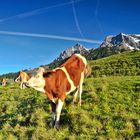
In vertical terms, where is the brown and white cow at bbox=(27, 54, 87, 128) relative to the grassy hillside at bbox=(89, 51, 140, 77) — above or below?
below

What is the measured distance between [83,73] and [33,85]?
5.26 meters

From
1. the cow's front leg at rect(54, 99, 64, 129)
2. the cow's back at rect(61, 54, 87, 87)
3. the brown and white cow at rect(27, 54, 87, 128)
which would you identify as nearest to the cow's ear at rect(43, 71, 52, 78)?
the brown and white cow at rect(27, 54, 87, 128)

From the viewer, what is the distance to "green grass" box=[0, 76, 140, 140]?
14.6 m

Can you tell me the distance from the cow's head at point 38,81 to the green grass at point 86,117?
2.48 meters

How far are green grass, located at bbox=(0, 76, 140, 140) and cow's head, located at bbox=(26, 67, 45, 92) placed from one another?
8.15 feet

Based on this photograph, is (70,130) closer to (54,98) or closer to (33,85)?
(54,98)

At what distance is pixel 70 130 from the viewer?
15328mm

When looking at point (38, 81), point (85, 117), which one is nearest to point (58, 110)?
point (85, 117)

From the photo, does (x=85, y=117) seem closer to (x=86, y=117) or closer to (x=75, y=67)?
(x=86, y=117)

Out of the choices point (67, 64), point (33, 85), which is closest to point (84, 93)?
point (67, 64)

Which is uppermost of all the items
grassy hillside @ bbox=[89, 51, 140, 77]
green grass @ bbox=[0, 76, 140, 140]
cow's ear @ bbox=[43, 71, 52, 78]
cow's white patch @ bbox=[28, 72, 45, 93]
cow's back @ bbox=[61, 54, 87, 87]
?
grassy hillside @ bbox=[89, 51, 140, 77]

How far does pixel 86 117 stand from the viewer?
639 inches

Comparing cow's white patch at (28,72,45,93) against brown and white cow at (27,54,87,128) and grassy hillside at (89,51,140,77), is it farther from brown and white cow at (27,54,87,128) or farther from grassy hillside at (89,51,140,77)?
grassy hillside at (89,51,140,77)

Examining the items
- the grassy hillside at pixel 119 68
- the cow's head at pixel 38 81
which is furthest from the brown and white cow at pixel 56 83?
the grassy hillside at pixel 119 68
